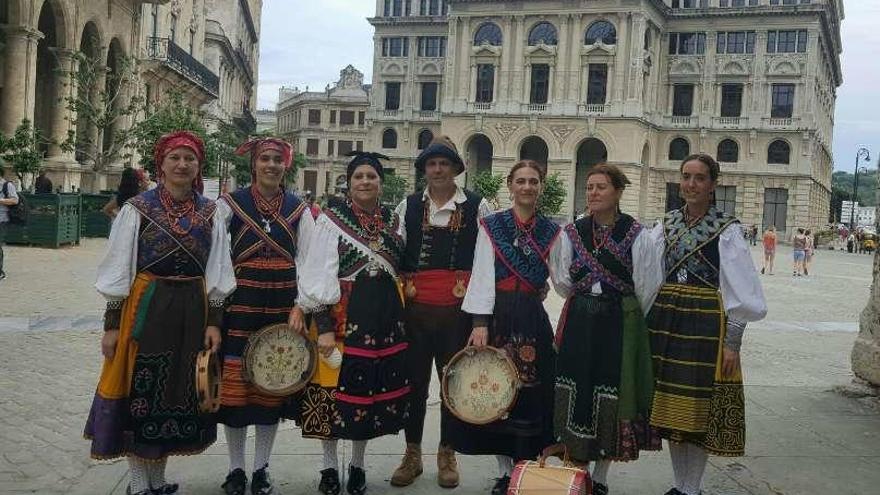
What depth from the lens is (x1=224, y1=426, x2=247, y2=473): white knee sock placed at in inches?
183

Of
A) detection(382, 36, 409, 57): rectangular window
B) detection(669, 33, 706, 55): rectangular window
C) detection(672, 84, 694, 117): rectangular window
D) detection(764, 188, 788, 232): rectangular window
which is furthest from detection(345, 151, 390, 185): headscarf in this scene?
detection(382, 36, 409, 57): rectangular window

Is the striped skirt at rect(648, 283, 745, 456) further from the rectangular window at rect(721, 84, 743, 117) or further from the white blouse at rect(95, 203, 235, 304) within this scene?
the rectangular window at rect(721, 84, 743, 117)

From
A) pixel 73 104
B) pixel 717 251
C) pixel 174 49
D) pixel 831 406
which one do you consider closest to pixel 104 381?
pixel 717 251

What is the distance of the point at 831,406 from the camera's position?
23.7 ft

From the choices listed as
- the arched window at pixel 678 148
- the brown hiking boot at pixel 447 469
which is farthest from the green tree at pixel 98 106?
the arched window at pixel 678 148

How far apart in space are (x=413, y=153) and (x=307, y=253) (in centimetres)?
6027

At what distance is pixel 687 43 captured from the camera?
5769 cm

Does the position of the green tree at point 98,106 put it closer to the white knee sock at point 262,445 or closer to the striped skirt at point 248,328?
the striped skirt at point 248,328

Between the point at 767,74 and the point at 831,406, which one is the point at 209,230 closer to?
the point at 831,406

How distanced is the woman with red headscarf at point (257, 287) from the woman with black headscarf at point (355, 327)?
0.14 meters

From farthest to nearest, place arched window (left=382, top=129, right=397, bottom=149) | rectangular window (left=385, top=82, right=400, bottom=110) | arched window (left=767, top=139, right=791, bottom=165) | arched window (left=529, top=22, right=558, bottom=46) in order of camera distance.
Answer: rectangular window (left=385, top=82, right=400, bottom=110) < arched window (left=382, top=129, right=397, bottom=149) < arched window (left=529, top=22, right=558, bottom=46) < arched window (left=767, top=139, right=791, bottom=165)

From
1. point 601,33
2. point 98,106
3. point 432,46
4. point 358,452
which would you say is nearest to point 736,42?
point 601,33

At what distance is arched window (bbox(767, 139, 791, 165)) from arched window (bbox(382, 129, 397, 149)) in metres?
28.6

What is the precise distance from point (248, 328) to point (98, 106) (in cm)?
2336
